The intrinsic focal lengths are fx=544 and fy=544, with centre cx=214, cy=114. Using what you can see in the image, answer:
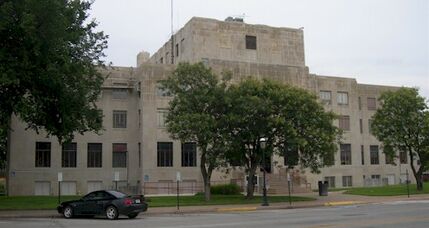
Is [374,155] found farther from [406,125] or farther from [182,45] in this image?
[182,45]

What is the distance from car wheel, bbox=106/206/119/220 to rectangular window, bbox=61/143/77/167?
31610mm

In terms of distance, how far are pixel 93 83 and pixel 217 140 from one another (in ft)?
31.5

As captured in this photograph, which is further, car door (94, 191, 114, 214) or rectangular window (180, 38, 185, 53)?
rectangular window (180, 38, 185, 53)

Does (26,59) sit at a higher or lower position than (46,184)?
higher

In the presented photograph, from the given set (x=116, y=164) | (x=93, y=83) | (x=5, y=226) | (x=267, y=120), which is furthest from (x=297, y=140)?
(x=116, y=164)

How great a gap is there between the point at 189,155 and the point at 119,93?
10.1m

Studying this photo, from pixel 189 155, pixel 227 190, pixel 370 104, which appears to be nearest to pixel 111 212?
pixel 227 190

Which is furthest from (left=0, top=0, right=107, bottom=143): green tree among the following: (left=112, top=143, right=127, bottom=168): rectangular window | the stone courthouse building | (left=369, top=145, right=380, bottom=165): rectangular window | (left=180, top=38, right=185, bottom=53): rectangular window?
(left=369, top=145, right=380, bottom=165): rectangular window

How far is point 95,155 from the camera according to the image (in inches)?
2249

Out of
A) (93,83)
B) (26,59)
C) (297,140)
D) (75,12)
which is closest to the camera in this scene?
(26,59)

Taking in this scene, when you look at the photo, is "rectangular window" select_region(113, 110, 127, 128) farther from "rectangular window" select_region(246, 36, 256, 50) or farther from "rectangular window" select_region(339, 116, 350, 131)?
"rectangular window" select_region(339, 116, 350, 131)

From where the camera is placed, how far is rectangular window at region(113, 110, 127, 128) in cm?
5834

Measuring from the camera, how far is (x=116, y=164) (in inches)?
2280

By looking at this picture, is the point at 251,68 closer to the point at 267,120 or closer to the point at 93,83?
the point at 267,120
